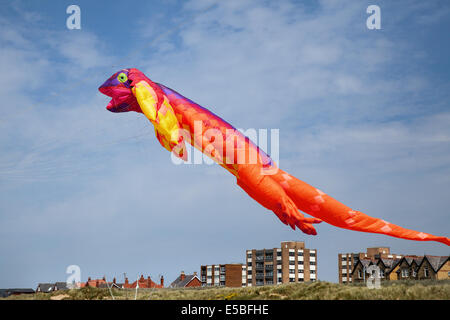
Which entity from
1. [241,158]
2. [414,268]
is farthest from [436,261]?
[241,158]

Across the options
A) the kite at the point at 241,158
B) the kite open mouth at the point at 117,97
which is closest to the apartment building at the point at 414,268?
the kite at the point at 241,158

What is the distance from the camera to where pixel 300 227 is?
14992 mm

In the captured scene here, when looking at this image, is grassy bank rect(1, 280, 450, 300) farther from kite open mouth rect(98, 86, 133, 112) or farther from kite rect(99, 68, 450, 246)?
kite open mouth rect(98, 86, 133, 112)

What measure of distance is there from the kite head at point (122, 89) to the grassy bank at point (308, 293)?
558 cm

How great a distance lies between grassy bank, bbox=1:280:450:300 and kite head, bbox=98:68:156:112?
5.58 meters

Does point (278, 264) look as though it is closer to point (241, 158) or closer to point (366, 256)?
point (366, 256)

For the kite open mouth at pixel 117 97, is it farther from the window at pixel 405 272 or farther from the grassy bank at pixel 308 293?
the window at pixel 405 272

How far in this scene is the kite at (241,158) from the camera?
15.0m

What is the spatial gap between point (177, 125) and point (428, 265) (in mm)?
29974

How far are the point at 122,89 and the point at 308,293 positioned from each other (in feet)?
27.2

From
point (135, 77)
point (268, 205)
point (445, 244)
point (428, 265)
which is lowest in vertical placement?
point (428, 265)
